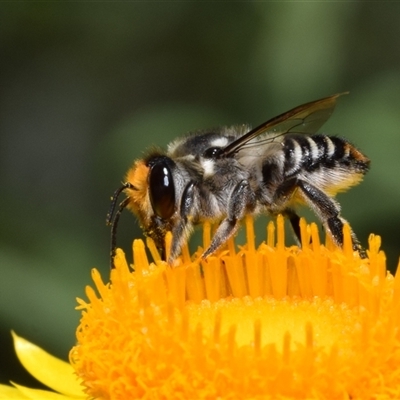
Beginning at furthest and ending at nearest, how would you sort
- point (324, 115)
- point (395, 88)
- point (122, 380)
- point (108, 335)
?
1. point (395, 88)
2. point (324, 115)
3. point (108, 335)
4. point (122, 380)

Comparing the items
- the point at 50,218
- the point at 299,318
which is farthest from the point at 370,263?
the point at 50,218

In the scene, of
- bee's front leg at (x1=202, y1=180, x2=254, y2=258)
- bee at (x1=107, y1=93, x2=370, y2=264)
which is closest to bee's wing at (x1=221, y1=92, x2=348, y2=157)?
bee at (x1=107, y1=93, x2=370, y2=264)

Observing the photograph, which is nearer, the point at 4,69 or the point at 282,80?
the point at 282,80

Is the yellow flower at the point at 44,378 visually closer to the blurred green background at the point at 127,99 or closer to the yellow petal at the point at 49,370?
the yellow petal at the point at 49,370

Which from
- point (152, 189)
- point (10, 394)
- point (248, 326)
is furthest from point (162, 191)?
point (10, 394)

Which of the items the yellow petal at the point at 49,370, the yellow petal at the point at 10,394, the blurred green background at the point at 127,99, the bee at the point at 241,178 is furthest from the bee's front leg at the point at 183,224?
the blurred green background at the point at 127,99

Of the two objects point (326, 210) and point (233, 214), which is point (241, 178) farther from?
point (326, 210)

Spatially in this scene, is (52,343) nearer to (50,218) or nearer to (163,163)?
(50,218)
